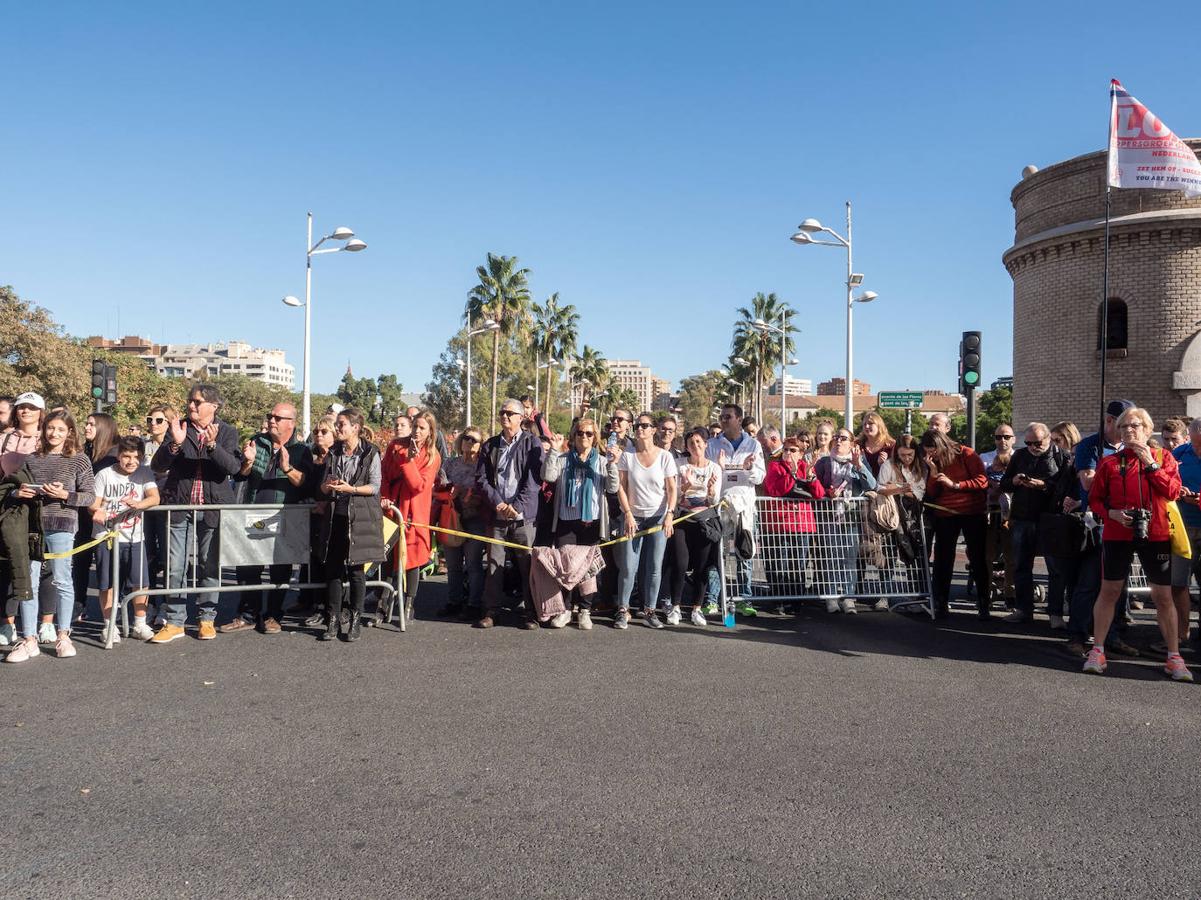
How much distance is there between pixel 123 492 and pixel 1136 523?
814cm

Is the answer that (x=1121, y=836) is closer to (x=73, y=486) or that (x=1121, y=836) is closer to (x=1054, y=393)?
(x=73, y=486)

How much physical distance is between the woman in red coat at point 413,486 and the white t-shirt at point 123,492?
6.85 feet

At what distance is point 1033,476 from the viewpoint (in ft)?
26.9

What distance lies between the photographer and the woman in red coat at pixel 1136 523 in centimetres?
639

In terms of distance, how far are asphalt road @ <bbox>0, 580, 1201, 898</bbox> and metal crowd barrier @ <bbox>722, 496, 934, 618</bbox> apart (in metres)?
1.95

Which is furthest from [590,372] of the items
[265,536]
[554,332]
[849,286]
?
[265,536]

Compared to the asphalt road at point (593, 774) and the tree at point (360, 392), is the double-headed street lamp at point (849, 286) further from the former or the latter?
the tree at point (360, 392)

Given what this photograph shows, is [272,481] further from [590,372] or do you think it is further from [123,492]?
[590,372]

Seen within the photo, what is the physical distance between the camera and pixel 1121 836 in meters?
3.72

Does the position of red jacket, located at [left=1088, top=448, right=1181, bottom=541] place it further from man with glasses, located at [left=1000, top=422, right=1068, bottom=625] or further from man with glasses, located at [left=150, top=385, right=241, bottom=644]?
man with glasses, located at [left=150, top=385, right=241, bottom=644]

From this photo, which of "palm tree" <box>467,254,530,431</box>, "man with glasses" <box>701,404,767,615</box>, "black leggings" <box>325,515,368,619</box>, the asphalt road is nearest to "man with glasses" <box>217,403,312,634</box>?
"black leggings" <box>325,515,368,619</box>

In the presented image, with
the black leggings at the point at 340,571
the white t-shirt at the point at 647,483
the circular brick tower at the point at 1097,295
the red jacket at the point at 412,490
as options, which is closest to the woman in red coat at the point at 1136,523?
the white t-shirt at the point at 647,483

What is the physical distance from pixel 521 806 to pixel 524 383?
71.7 metres

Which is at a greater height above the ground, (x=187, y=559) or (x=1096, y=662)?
(x=187, y=559)
